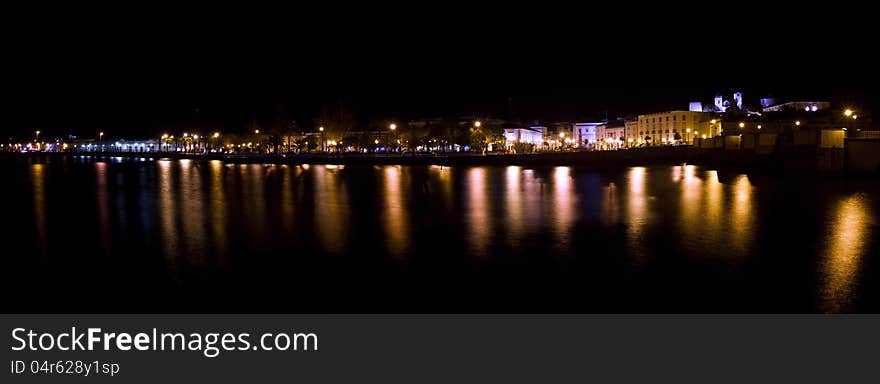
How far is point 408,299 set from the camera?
5.89 meters

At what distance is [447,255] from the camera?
26.2 ft

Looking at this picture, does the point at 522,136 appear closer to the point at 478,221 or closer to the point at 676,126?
the point at 676,126

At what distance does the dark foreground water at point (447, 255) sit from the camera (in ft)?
19.3

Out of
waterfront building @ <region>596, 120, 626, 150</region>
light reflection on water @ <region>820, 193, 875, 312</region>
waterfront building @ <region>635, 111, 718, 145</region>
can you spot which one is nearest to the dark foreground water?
light reflection on water @ <region>820, 193, 875, 312</region>

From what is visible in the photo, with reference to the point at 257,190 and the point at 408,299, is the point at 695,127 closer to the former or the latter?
the point at 257,190

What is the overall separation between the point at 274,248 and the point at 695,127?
10202cm

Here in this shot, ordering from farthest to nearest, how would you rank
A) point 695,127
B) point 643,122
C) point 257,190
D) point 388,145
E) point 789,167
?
1. point 643,122
2. point 695,127
3. point 388,145
4. point 789,167
5. point 257,190

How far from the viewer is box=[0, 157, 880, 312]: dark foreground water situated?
5.89 m

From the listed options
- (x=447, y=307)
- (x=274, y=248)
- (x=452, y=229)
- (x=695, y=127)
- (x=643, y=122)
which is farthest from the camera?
(x=643, y=122)

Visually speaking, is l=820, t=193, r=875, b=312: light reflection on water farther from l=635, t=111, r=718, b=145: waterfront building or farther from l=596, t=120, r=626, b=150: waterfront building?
l=596, t=120, r=626, b=150: waterfront building

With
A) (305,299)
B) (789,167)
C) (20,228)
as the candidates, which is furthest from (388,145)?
(305,299)

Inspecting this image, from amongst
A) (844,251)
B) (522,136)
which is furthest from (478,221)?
(522,136)

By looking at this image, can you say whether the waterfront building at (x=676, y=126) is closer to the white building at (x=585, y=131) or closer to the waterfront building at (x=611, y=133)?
the waterfront building at (x=611, y=133)

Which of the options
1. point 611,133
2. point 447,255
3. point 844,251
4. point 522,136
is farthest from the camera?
point 611,133
